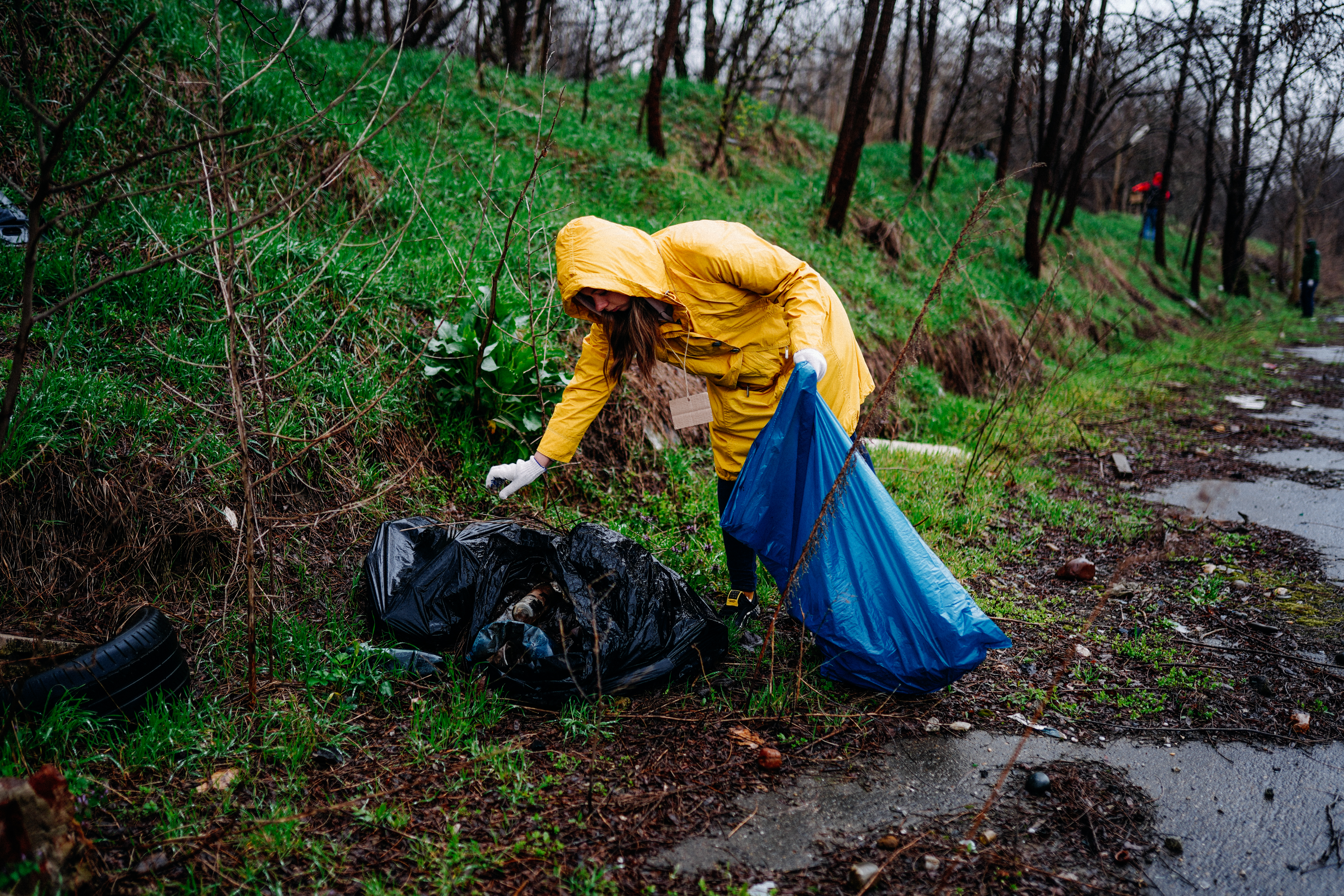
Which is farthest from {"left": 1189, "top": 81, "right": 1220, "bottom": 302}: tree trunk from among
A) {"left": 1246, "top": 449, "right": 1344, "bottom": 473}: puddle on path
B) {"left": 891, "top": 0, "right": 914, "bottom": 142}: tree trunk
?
{"left": 1246, "top": 449, "right": 1344, "bottom": 473}: puddle on path

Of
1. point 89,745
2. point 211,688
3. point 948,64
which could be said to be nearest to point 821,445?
point 211,688

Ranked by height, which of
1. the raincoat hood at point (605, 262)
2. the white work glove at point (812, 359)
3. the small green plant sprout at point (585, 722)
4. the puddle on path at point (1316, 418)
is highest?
the raincoat hood at point (605, 262)

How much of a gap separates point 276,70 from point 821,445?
4958 mm

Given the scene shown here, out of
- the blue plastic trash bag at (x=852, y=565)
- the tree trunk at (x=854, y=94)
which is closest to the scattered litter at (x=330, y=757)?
the blue plastic trash bag at (x=852, y=565)

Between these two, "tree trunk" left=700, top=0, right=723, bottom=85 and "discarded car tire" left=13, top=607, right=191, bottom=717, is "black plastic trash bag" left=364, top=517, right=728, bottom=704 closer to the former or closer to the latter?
"discarded car tire" left=13, top=607, right=191, bottom=717

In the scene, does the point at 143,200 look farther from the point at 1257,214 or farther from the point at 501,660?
the point at 1257,214

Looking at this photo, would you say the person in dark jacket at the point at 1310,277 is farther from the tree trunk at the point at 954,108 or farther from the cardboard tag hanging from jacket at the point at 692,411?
the cardboard tag hanging from jacket at the point at 692,411

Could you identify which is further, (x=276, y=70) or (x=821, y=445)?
(x=276, y=70)

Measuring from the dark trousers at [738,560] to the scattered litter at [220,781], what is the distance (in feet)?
5.69

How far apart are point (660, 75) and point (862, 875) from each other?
298 inches

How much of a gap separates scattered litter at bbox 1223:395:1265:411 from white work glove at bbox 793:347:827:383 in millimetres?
6852

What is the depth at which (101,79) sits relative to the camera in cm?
136

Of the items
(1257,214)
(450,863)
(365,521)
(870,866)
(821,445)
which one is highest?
(1257,214)

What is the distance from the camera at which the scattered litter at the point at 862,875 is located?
67.8 inches
